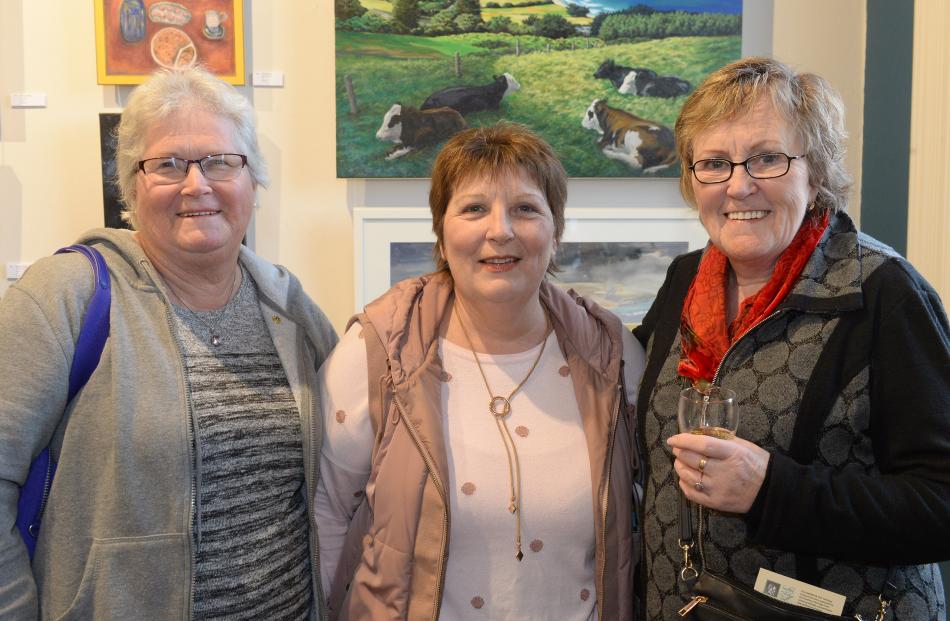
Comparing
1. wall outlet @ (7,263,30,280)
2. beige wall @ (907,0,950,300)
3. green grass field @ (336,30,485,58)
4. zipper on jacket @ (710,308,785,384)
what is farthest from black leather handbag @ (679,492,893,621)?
wall outlet @ (7,263,30,280)

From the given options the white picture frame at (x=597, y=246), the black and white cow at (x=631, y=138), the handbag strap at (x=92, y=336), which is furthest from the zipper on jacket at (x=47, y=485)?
the black and white cow at (x=631, y=138)

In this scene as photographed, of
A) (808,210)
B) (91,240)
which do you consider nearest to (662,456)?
(808,210)

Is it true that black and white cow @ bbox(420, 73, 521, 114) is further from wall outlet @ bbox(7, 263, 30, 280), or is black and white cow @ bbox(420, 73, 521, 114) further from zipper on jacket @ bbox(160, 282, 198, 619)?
zipper on jacket @ bbox(160, 282, 198, 619)

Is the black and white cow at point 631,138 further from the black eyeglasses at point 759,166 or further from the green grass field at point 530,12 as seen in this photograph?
the black eyeglasses at point 759,166

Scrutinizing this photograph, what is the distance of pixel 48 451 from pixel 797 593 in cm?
149

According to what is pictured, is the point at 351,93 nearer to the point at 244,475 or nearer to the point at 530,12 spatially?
the point at 530,12

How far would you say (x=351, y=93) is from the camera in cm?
373

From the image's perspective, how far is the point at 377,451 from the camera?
1.84m

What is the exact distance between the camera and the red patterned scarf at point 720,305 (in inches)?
64.3

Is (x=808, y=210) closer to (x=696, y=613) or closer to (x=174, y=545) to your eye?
(x=696, y=613)

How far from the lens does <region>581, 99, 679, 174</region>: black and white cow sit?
12.6 ft

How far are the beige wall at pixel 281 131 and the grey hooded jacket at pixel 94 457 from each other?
214 centimetres

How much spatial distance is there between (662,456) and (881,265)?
→ 59 cm

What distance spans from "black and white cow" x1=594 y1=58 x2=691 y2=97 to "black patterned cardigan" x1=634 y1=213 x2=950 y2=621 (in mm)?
2323
